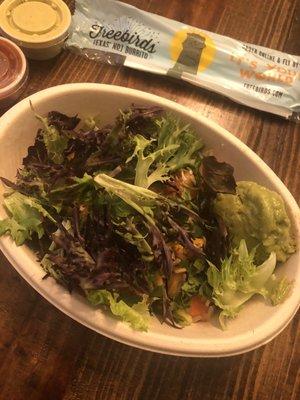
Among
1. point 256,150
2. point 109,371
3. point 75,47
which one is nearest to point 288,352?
point 109,371

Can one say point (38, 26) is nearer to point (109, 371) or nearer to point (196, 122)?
point (196, 122)

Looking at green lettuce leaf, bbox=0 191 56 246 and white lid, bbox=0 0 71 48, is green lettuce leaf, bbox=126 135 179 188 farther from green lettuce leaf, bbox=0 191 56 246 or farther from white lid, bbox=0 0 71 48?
white lid, bbox=0 0 71 48

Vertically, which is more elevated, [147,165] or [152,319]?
[147,165]

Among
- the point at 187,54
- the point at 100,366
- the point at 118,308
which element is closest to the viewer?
the point at 118,308

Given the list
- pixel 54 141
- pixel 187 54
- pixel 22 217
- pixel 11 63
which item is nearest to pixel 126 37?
pixel 187 54

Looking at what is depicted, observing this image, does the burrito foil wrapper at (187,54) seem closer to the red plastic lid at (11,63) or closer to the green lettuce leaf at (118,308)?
the red plastic lid at (11,63)

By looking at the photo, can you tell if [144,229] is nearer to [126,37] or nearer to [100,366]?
[100,366]

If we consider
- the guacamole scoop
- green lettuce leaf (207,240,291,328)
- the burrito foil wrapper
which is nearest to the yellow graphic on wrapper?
the burrito foil wrapper
